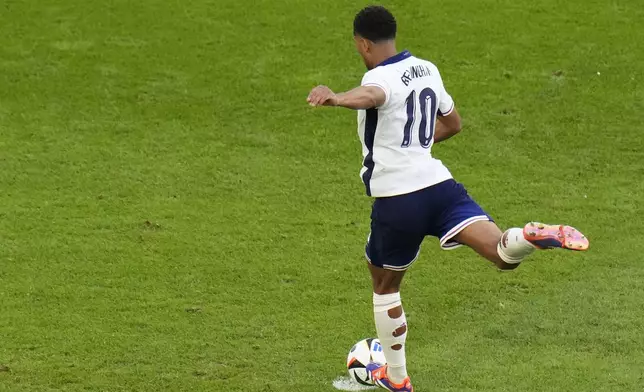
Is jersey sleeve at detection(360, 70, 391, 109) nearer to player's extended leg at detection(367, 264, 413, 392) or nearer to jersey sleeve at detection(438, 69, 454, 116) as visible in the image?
jersey sleeve at detection(438, 69, 454, 116)

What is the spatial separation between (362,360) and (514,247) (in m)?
1.53

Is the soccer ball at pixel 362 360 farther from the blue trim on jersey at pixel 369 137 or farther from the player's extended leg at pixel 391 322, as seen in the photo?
the blue trim on jersey at pixel 369 137

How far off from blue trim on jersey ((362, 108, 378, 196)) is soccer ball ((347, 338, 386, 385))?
118cm

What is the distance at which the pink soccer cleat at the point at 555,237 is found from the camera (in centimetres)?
574

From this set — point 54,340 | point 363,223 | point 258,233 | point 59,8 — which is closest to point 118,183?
point 258,233

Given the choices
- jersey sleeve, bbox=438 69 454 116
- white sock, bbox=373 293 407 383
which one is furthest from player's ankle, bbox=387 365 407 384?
jersey sleeve, bbox=438 69 454 116

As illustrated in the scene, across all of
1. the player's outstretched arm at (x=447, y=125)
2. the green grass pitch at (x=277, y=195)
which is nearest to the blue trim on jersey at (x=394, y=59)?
the player's outstretched arm at (x=447, y=125)

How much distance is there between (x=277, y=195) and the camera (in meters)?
10.3

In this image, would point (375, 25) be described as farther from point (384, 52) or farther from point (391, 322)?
point (391, 322)

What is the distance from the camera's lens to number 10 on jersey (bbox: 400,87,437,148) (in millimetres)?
6363

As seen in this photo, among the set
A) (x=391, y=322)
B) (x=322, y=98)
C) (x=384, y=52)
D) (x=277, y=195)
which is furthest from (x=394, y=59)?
(x=277, y=195)

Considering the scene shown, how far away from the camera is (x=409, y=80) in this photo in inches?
249

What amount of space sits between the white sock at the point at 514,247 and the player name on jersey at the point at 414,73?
1.06 meters

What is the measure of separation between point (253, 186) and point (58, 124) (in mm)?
2661
